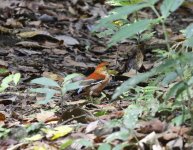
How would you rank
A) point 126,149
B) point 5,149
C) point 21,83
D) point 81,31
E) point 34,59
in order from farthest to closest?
point 81,31 < point 34,59 < point 21,83 < point 5,149 < point 126,149

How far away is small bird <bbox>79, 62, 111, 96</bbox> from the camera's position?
459 centimetres

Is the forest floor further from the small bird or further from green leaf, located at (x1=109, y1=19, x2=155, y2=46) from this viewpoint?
green leaf, located at (x1=109, y1=19, x2=155, y2=46)

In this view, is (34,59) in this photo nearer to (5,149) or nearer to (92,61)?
(92,61)

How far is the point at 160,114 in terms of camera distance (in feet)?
11.0

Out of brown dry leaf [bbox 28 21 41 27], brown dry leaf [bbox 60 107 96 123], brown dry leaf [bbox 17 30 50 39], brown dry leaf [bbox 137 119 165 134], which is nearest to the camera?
brown dry leaf [bbox 137 119 165 134]

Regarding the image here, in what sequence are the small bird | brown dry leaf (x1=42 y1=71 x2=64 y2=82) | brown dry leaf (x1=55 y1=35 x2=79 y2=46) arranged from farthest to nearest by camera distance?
brown dry leaf (x1=55 y1=35 x2=79 y2=46) < brown dry leaf (x1=42 y1=71 x2=64 y2=82) < the small bird

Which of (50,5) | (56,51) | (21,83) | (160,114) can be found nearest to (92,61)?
(56,51)

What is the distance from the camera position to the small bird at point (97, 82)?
459 centimetres

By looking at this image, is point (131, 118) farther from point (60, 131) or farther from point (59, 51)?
point (59, 51)

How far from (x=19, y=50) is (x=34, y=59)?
10.1 inches

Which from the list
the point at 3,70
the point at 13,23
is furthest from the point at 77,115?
the point at 13,23

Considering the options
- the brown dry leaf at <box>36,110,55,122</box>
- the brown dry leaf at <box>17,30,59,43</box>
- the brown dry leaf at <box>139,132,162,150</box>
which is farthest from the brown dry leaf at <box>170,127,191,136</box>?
the brown dry leaf at <box>17,30,59,43</box>

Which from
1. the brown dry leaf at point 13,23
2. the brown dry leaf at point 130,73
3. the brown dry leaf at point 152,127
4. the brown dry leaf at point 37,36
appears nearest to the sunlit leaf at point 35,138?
the brown dry leaf at point 152,127

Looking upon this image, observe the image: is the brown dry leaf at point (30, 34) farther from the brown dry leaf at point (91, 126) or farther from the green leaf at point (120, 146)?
the green leaf at point (120, 146)
